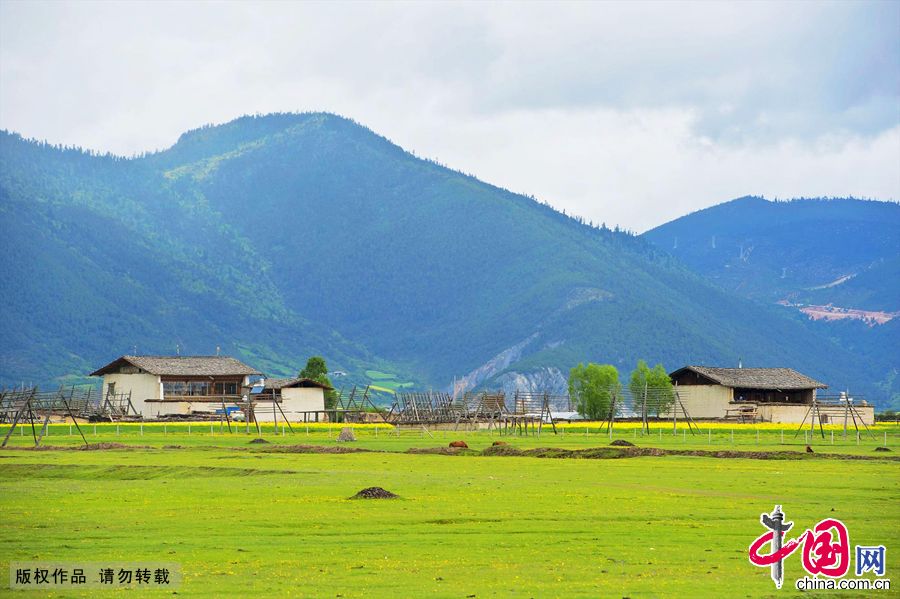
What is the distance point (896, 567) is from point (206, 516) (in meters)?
17.5

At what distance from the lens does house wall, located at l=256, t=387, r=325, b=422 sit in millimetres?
127375

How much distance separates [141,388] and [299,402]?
1557cm

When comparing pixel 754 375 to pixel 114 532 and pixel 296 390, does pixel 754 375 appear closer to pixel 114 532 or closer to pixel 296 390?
pixel 296 390

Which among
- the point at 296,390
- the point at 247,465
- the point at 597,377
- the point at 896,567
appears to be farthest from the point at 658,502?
the point at 597,377

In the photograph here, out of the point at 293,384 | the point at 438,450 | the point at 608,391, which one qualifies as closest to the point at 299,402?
the point at 293,384

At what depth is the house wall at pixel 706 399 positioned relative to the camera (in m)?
128

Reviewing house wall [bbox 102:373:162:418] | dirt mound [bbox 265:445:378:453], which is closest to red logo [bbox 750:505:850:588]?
dirt mound [bbox 265:445:378:453]

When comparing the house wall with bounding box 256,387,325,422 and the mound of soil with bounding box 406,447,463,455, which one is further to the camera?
the house wall with bounding box 256,387,325,422

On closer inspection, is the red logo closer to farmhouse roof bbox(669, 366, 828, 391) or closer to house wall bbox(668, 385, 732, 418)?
house wall bbox(668, 385, 732, 418)

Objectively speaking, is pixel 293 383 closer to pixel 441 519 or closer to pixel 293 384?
pixel 293 384

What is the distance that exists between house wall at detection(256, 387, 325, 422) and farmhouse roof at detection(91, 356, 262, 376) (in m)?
9.32

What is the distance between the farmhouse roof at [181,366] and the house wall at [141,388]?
1047 mm

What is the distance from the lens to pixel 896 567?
27859mm

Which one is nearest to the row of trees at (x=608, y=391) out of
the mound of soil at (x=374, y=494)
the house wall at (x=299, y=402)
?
the house wall at (x=299, y=402)
